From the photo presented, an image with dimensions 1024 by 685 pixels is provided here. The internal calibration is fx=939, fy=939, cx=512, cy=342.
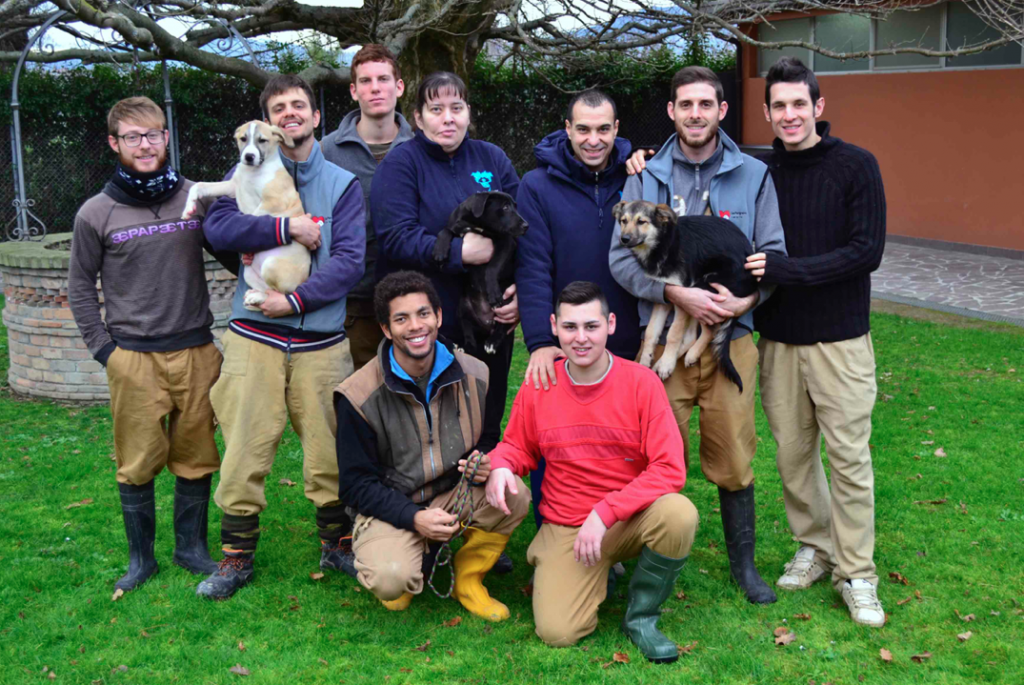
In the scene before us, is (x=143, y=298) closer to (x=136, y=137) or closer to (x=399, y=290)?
(x=136, y=137)

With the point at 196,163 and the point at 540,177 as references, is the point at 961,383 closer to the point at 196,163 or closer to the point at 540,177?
the point at 540,177

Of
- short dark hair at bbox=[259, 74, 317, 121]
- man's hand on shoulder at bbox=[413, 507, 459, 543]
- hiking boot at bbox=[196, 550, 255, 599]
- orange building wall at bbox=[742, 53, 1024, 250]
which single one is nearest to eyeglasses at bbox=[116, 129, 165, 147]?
short dark hair at bbox=[259, 74, 317, 121]

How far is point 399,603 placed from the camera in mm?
4172

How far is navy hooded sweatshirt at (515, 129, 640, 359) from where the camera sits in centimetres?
412

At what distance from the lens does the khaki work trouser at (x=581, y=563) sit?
3.68 metres

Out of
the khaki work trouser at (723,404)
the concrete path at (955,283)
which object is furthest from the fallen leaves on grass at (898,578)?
the concrete path at (955,283)

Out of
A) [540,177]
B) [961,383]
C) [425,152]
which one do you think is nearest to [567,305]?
[540,177]

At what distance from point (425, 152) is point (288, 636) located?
222 centimetres

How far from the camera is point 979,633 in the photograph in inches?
153

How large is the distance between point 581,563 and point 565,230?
56.3 inches

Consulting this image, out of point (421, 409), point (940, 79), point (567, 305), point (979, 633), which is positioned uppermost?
point (940, 79)

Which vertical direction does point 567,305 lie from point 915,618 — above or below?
above

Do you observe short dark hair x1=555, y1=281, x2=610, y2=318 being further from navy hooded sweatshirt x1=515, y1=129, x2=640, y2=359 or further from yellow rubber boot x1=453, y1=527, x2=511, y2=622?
yellow rubber boot x1=453, y1=527, x2=511, y2=622

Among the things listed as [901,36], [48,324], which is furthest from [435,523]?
[901,36]
